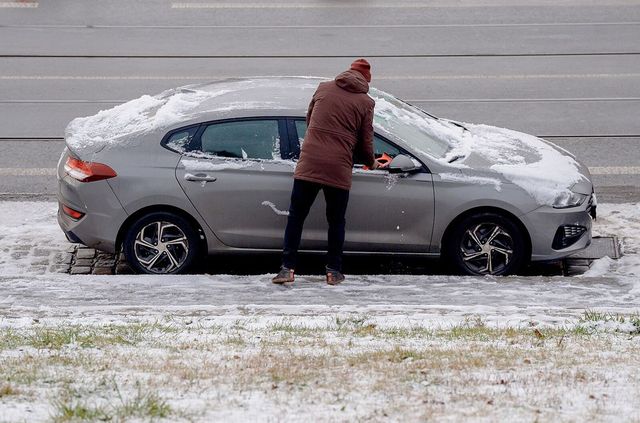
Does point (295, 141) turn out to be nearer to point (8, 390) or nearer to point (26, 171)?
point (8, 390)

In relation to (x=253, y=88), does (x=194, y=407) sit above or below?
below

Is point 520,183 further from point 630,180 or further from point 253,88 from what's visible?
point 630,180

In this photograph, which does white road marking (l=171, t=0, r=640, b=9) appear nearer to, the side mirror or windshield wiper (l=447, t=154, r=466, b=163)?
windshield wiper (l=447, t=154, r=466, b=163)

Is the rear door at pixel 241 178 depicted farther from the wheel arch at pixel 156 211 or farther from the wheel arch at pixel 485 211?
the wheel arch at pixel 485 211

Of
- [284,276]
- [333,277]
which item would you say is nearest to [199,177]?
[284,276]

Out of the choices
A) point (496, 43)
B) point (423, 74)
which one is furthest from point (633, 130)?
point (496, 43)

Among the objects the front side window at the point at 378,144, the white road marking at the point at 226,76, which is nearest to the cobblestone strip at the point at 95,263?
the front side window at the point at 378,144

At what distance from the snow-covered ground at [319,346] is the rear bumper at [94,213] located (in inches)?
15.1

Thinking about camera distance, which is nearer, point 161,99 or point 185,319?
point 185,319

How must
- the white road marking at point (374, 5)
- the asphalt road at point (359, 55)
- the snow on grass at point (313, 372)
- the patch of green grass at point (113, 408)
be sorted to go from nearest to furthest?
the patch of green grass at point (113, 408) → the snow on grass at point (313, 372) → the asphalt road at point (359, 55) → the white road marking at point (374, 5)

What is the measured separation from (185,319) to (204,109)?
2.45 metres

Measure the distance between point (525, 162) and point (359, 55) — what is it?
28.3 ft

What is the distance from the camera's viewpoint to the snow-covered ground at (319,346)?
5.57 meters

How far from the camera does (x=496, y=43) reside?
1881 cm
